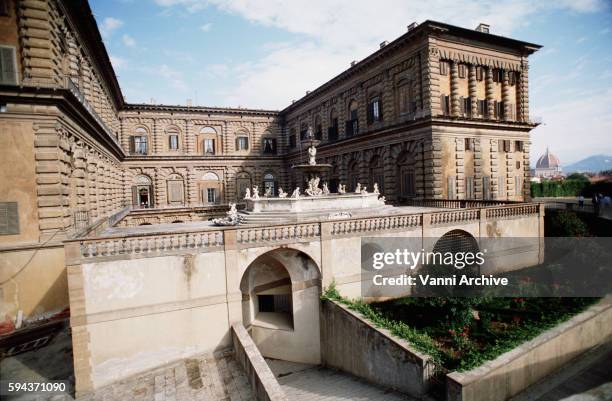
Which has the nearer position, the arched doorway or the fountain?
the arched doorway

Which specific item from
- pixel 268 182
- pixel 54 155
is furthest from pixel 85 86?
pixel 268 182

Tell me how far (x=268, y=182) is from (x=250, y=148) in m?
4.94

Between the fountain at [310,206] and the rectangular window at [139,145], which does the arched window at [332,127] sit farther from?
the rectangular window at [139,145]

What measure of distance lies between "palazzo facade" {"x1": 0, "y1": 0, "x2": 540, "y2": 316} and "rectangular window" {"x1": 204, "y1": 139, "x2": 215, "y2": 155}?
12 cm

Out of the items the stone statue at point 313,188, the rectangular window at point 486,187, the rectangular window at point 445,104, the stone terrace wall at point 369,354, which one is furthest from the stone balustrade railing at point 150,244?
the rectangular window at point 486,187

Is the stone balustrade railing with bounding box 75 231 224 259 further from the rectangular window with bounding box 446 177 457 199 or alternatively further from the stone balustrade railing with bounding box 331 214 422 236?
the rectangular window with bounding box 446 177 457 199

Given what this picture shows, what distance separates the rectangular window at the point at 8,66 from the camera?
12836 millimetres

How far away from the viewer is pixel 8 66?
42.5ft

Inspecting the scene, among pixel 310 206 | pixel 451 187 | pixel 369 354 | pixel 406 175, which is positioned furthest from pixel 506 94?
pixel 369 354

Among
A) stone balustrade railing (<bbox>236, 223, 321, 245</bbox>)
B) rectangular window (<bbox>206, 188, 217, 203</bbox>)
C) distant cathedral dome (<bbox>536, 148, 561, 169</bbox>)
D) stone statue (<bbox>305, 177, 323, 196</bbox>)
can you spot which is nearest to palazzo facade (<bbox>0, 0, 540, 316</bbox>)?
rectangular window (<bbox>206, 188, 217, 203</bbox>)

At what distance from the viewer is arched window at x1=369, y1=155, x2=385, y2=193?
28.3m

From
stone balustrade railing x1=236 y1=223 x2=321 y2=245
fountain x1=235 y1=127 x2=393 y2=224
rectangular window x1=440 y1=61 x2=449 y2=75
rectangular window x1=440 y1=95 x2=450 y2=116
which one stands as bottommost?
stone balustrade railing x1=236 y1=223 x2=321 y2=245

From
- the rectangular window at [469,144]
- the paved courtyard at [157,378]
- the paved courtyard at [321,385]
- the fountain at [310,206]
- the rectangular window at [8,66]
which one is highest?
the rectangular window at [8,66]

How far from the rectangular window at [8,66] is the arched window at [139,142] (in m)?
25.3
